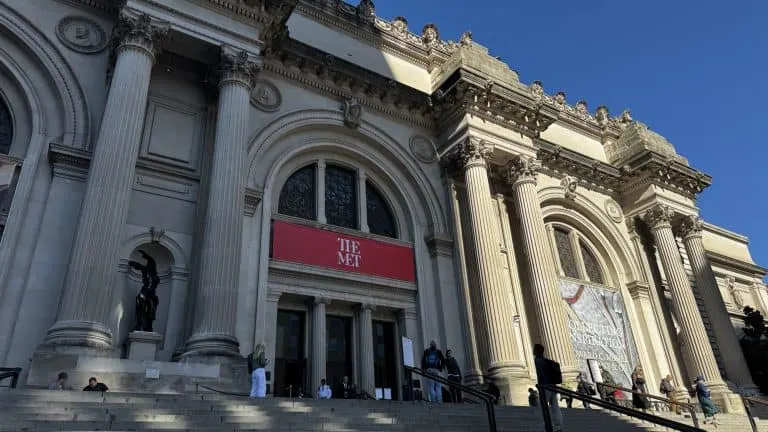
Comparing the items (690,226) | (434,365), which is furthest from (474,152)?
(690,226)

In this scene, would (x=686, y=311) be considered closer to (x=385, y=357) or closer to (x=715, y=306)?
(x=715, y=306)

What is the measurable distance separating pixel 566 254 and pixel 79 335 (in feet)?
61.4

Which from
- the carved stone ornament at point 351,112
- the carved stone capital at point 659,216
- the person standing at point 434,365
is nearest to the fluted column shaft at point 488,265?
the person standing at point 434,365

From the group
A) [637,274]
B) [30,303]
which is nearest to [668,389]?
[637,274]

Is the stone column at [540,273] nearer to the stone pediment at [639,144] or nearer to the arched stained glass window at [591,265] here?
the arched stained glass window at [591,265]

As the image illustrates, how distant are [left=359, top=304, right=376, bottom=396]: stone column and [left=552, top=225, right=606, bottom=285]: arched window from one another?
382 inches

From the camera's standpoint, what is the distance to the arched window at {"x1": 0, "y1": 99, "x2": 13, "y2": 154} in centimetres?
1307

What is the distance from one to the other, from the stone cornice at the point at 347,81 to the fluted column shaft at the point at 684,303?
37.6 ft

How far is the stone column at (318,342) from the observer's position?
14.6m

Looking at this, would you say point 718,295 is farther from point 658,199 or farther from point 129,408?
point 129,408

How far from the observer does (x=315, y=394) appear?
14250 mm

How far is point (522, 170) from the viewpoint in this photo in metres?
19.9

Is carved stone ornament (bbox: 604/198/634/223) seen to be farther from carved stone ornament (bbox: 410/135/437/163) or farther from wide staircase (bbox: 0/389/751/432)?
wide staircase (bbox: 0/389/751/432)

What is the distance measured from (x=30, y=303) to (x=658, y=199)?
2359 centimetres
